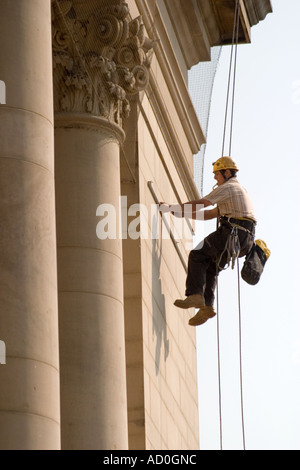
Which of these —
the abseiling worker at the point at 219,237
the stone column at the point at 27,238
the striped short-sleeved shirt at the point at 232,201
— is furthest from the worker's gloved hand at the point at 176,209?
the stone column at the point at 27,238

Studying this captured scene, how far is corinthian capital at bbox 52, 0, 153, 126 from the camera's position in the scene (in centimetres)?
2545

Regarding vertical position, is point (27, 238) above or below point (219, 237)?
below

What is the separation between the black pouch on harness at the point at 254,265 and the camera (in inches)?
1088

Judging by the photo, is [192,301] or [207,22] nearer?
[192,301]

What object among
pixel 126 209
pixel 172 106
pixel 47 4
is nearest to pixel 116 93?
pixel 126 209

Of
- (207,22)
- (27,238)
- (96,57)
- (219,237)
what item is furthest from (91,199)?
(207,22)

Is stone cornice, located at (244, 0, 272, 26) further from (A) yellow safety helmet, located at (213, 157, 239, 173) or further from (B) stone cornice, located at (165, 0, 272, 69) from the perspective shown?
(A) yellow safety helmet, located at (213, 157, 239, 173)

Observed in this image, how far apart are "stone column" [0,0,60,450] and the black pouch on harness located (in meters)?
7.57

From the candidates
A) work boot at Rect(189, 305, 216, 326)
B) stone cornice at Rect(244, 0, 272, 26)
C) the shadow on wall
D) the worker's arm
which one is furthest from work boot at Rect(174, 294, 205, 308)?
stone cornice at Rect(244, 0, 272, 26)

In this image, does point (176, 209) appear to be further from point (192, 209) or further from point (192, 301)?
point (192, 301)

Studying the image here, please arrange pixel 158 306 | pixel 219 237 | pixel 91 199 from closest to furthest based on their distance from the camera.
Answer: pixel 91 199 → pixel 219 237 → pixel 158 306

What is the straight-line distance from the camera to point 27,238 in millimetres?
19828

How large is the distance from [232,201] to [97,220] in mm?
3610

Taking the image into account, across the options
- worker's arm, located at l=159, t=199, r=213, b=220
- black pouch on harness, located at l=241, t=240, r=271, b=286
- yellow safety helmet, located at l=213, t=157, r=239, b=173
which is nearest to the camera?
worker's arm, located at l=159, t=199, r=213, b=220
